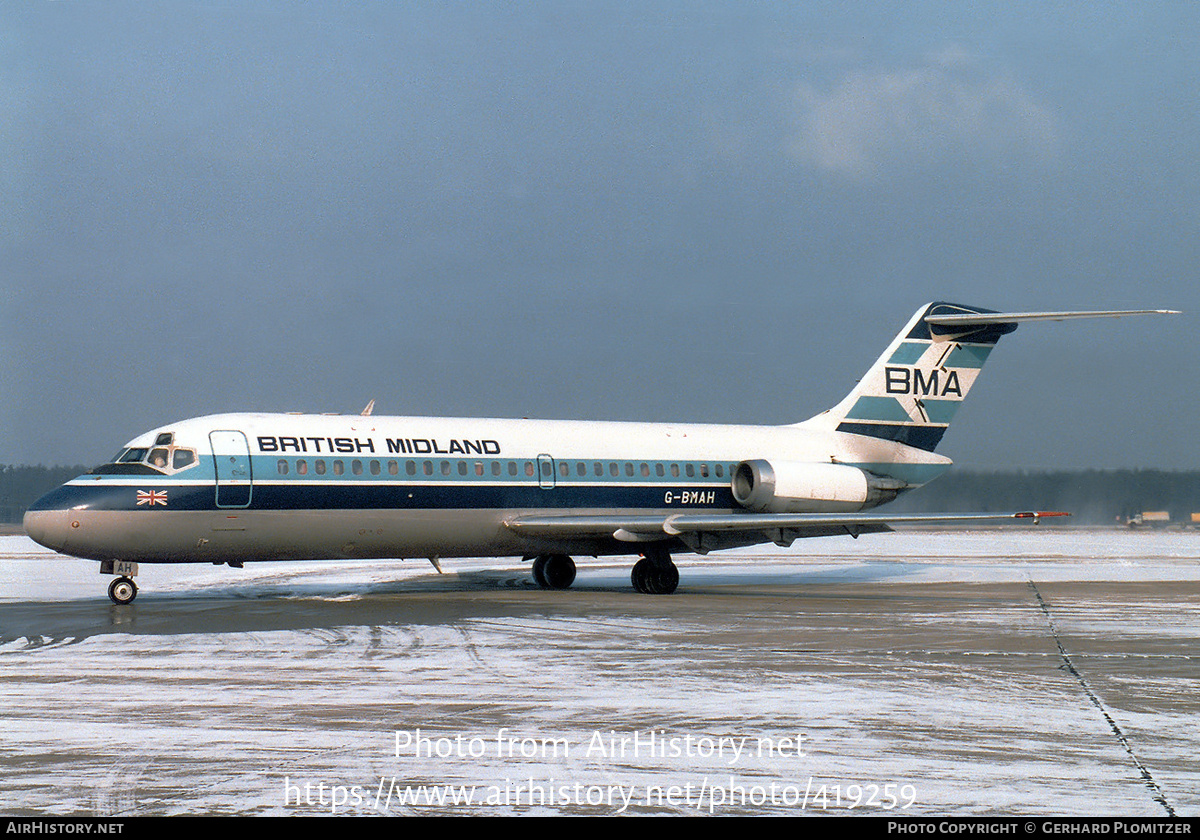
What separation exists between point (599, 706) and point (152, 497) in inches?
459

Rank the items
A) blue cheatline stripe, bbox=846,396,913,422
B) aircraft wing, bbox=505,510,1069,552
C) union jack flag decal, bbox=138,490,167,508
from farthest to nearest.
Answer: blue cheatline stripe, bbox=846,396,913,422, aircraft wing, bbox=505,510,1069,552, union jack flag decal, bbox=138,490,167,508

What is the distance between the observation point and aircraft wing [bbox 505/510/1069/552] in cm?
2094

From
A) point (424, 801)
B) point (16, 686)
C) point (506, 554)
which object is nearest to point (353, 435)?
point (506, 554)

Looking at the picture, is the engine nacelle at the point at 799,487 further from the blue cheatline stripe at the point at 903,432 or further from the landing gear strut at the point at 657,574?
the landing gear strut at the point at 657,574

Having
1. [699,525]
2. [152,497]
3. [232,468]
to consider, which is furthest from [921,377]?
[152,497]

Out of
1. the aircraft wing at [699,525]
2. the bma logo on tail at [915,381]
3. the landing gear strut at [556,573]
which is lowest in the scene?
the landing gear strut at [556,573]

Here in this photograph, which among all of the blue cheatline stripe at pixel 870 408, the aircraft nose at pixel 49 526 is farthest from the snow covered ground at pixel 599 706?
the blue cheatline stripe at pixel 870 408

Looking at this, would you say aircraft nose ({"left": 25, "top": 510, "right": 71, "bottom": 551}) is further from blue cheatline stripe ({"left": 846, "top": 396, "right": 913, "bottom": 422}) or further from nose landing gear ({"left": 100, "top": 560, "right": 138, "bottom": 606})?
blue cheatline stripe ({"left": 846, "top": 396, "right": 913, "bottom": 422})

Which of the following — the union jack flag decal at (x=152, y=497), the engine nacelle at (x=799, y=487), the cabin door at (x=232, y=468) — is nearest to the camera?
the union jack flag decal at (x=152, y=497)

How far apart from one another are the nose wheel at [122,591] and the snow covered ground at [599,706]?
297mm

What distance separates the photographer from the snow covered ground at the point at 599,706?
6715 millimetres

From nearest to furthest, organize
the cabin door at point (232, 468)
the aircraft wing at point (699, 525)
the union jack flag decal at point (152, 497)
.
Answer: the union jack flag decal at point (152, 497), the cabin door at point (232, 468), the aircraft wing at point (699, 525)

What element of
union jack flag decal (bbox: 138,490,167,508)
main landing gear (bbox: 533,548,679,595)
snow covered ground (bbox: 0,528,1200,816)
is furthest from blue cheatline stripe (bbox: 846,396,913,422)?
union jack flag decal (bbox: 138,490,167,508)

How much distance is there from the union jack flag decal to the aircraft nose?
1.07m
